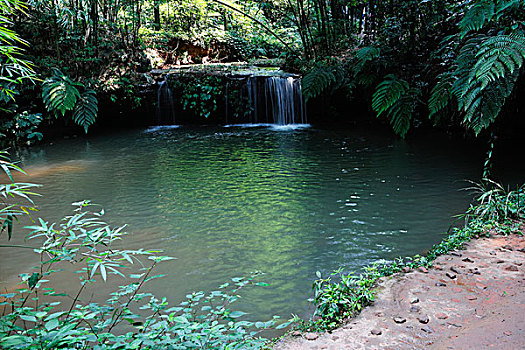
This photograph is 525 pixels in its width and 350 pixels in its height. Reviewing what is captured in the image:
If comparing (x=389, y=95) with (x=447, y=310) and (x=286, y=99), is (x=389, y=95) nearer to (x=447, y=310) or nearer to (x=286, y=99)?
(x=447, y=310)

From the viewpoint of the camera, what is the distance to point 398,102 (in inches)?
213

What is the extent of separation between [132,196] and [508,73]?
4.37m

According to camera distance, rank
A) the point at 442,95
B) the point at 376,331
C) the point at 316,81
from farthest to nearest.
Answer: the point at 316,81 < the point at 442,95 < the point at 376,331

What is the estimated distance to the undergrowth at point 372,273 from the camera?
7.30 feet

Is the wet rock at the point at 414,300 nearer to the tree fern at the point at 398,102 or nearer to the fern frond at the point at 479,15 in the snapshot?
the fern frond at the point at 479,15

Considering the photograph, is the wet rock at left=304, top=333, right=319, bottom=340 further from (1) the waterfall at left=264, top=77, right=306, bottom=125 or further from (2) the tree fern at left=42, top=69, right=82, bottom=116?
(1) the waterfall at left=264, top=77, right=306, bottom=125

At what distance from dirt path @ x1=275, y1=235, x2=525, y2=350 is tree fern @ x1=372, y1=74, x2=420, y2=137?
275 cm

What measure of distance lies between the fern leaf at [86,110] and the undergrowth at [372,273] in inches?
285

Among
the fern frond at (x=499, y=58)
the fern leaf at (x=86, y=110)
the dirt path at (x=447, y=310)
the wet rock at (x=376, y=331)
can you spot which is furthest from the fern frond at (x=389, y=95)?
the fern leaf at (x=86, y=110)

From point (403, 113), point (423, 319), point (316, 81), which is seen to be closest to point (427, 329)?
point (423, 319)

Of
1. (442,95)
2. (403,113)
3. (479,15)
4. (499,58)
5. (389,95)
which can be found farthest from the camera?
(389,95)

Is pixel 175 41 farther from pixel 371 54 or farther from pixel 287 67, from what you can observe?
pixel 371 54

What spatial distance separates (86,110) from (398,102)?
Answer: 21.7 feet

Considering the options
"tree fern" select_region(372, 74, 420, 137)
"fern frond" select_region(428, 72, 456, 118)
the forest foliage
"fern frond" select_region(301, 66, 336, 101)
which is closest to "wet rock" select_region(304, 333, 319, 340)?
the forest foliage
